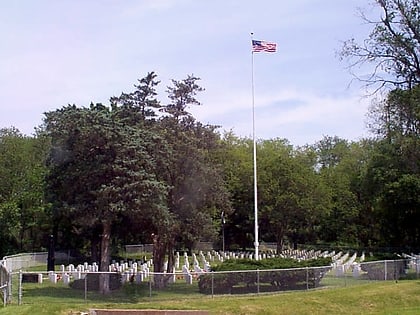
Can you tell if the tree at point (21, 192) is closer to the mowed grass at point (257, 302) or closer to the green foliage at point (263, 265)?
the green foliage at point (263, 265)

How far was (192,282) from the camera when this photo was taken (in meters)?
25.8

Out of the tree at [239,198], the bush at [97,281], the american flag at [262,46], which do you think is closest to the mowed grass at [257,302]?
the bush at [97,281]

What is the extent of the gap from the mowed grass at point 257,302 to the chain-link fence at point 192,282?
0.12 metres

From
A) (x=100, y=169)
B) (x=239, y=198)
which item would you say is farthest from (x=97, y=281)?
(x=239, y=198)

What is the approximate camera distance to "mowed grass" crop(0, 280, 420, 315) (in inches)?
828

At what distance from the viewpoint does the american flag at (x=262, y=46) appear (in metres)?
34.5

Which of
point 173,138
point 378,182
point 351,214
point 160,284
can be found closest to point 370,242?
point 351,214

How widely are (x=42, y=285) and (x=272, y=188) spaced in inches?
1253

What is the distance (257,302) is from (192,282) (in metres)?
4.59

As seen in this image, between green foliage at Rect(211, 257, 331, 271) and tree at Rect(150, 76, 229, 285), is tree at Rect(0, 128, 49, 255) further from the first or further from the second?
green foliage at Rect(211, 257, 331, 271)

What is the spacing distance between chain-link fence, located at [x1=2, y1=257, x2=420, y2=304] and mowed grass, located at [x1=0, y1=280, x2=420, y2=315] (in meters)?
0.12

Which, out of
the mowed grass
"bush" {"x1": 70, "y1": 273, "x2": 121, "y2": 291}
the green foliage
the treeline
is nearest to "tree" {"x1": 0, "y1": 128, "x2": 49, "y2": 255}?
the treeline

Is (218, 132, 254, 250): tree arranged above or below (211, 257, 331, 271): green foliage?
above

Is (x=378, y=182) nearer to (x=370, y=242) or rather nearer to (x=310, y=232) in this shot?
(x=370, y=242)
